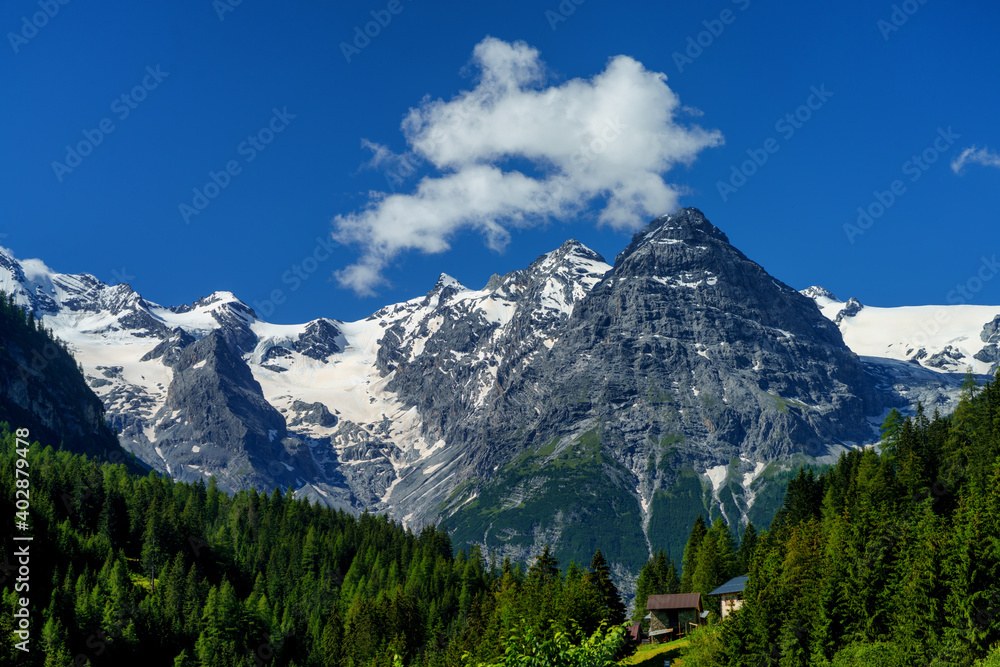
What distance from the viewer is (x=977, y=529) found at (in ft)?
231

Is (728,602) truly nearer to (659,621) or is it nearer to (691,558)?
(659,621)

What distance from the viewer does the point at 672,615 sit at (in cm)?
11931

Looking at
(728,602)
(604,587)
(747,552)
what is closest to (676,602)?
(604,587)

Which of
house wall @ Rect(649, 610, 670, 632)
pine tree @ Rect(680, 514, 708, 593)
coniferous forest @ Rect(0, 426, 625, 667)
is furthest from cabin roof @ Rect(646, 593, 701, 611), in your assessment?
pine tree @ Rect(680, 514, 708, 593)

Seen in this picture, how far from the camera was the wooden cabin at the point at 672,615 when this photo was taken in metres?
116

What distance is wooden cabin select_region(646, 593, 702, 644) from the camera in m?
116

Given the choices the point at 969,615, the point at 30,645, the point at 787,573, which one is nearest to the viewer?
the point at 969,615

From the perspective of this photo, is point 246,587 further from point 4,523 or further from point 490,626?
point 490,626

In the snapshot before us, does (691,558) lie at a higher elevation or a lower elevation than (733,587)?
higher

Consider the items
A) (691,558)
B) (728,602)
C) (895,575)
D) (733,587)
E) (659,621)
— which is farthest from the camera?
(691,558)

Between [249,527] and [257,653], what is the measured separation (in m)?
55.0

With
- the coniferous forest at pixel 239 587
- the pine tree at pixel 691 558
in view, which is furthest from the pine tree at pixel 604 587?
the pine tree at pixel 691 558

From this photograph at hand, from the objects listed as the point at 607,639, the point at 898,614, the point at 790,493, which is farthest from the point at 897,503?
the point at 607,639

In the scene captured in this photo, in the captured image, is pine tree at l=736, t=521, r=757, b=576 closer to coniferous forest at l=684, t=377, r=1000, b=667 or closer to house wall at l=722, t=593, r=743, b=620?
house wall at l=722, t=593, r=743, b=620
